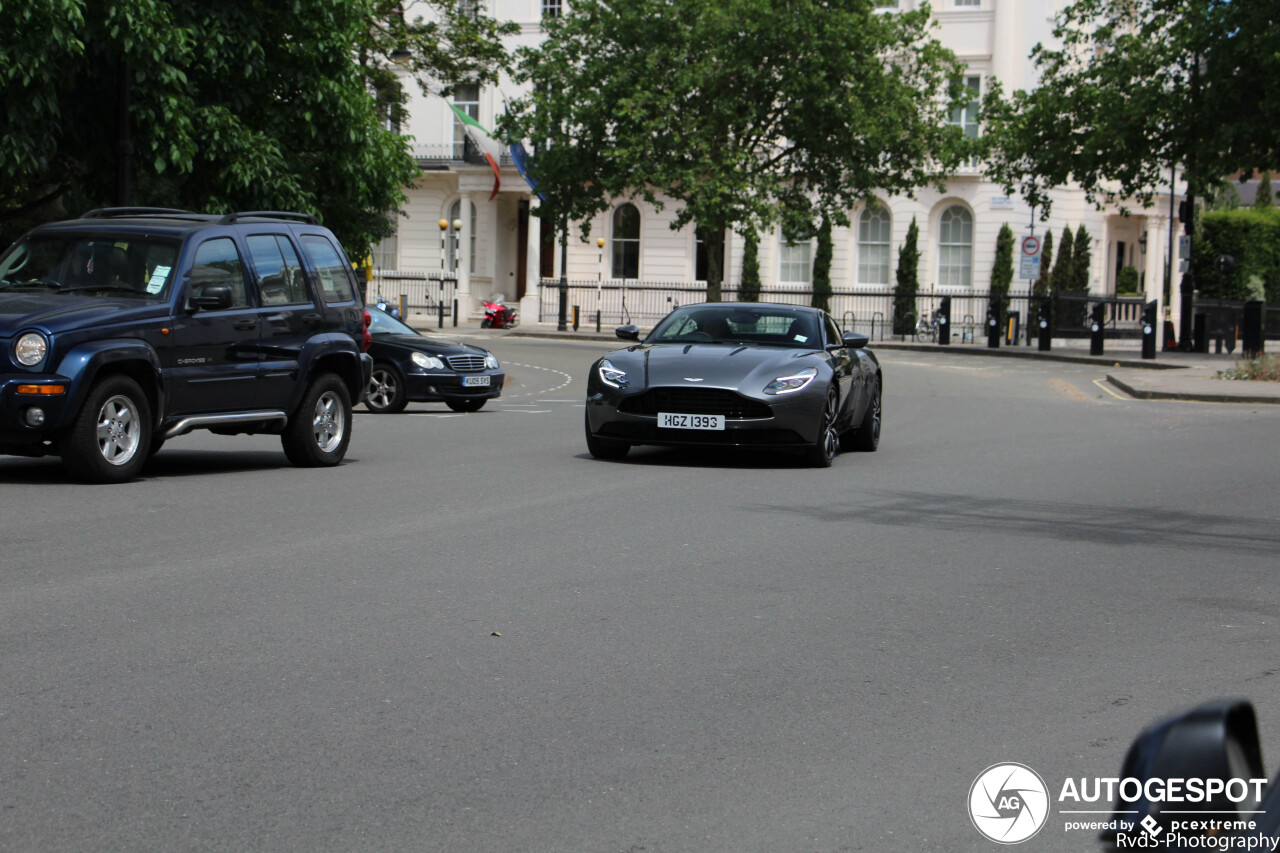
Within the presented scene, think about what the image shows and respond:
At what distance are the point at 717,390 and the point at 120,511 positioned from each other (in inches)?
191

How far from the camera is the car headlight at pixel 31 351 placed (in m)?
10.3

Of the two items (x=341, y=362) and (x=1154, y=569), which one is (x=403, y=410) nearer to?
(x=341, y=362)

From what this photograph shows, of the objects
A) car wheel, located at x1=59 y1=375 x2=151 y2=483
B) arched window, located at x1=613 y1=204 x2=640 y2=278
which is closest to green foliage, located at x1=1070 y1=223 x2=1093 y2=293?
arched window, located at x1=613 y1=204 x2=640 y2=278

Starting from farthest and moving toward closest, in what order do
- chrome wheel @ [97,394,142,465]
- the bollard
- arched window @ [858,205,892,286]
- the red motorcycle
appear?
arched window @ [858,205,892,286]
the red motorcycle
the bollard
chrome wheel @ [97,394,142,465]

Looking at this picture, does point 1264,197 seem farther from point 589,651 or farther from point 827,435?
point 589,651

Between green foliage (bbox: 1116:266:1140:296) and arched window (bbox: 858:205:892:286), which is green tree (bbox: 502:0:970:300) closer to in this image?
arched window (bbox: 858:205:892:286)

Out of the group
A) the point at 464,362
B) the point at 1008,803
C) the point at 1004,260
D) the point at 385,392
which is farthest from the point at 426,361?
the point at 1004,260

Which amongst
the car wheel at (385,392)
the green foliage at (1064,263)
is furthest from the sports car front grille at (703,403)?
the green foliage at (1064,263)

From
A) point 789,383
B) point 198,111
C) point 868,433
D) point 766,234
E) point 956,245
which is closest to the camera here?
point 789,383

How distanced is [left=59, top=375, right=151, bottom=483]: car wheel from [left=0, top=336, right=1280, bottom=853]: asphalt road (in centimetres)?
20

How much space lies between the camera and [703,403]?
12.6 meters

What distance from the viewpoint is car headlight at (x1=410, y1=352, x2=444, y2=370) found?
1995cm

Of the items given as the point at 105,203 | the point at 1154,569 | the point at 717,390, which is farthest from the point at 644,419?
the point at 105,203

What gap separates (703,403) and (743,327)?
147cm
